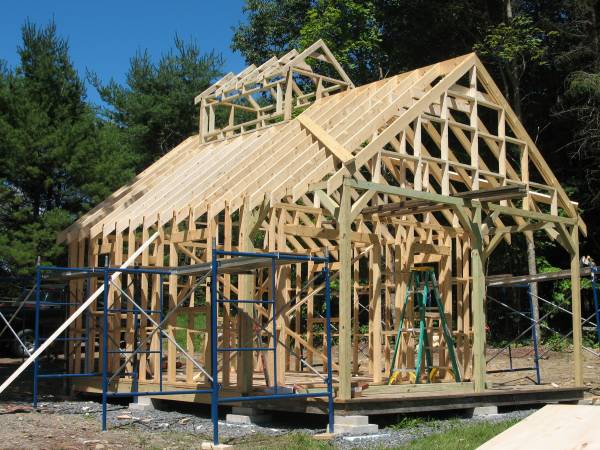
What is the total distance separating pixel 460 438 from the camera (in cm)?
884

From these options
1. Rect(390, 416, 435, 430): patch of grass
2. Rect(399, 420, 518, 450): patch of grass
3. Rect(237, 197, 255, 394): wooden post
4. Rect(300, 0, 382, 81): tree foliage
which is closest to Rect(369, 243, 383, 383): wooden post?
Rect(390, 416, 435, 430): patch of grass

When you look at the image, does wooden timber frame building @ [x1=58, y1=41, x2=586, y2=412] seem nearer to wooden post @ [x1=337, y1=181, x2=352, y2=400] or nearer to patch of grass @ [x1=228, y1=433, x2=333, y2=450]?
wooden post @ [x1=337, y1=181, x2=352, y2=400]

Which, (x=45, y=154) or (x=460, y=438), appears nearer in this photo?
(x=460, y=438)

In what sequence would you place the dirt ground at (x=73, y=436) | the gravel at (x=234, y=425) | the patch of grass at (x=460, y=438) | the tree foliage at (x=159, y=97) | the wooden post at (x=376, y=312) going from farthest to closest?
the tree foliage at (x=159, y=97)
the wooden post at (x=376, y=312)
the gravel at (x=234, y=425)
the dirt ground at (x=73, y=436)
the patch of grass at (x=460, y=438)

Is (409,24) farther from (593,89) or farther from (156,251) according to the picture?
(156,251)

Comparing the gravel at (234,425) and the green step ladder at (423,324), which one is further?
the green step ladder at (423,324)

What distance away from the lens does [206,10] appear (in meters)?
36.2

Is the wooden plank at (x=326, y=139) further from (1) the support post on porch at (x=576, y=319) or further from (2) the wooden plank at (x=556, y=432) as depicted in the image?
(2) the wooden plank at (x=556, y=432)

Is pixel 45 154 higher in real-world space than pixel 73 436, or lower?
higher

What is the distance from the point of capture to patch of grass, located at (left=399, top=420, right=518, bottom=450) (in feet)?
27.2

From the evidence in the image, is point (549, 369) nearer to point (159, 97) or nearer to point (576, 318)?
point (576, 318)

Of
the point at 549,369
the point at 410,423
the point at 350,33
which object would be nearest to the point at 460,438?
the point at 410,423

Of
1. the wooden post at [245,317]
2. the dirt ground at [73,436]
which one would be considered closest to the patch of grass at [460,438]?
the dirt ground at [73,436]

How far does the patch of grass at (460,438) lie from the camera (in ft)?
27.2
